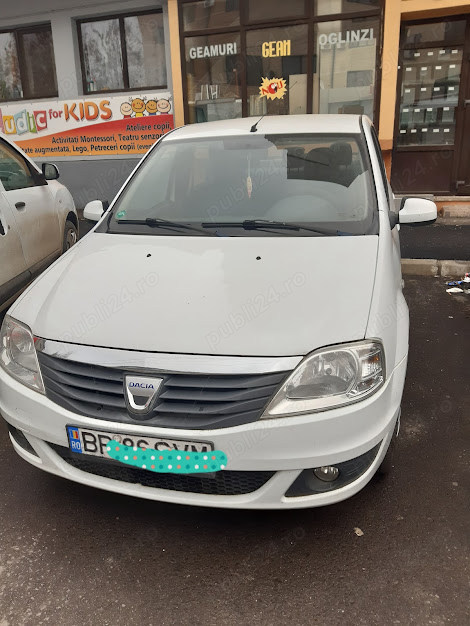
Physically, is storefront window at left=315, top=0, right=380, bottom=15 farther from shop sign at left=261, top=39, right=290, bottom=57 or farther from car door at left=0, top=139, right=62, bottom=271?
car door at left=0, top=139, right=62, bottom=271

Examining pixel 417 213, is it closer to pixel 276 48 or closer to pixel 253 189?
pixel 253 189

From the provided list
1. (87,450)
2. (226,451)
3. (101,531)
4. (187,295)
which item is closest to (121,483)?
(87,450)

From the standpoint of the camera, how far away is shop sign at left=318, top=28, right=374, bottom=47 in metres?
8.04

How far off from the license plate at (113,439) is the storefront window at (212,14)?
8286 millimetres

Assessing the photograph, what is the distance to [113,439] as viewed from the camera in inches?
78.6

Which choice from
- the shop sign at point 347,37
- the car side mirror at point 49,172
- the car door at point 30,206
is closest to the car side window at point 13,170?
the car door at point 30,206

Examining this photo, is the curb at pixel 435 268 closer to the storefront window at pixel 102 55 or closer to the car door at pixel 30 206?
the car door at pixel 30 206

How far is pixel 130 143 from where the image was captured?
938 cm

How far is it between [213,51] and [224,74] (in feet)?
1.29

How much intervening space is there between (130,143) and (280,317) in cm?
816

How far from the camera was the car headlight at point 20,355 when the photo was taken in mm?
2207

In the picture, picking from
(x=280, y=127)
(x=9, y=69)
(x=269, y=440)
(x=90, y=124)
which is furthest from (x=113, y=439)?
(x=9, y=69)

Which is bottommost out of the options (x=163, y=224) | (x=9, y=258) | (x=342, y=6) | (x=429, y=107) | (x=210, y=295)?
(x=9, y=258)

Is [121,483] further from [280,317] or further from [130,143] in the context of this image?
[130,143]
